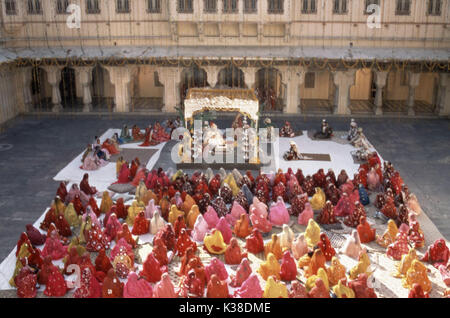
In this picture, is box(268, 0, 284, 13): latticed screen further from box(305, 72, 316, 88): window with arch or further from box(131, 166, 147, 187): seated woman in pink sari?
box(131, 166, 147, 187): seated woman in pink sari

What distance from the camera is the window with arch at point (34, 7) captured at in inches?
1118

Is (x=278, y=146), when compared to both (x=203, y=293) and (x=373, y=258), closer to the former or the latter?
(x=373, y=258)

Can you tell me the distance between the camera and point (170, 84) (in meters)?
28.9

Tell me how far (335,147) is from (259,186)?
26.7 feet

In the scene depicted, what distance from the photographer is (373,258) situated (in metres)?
13.2

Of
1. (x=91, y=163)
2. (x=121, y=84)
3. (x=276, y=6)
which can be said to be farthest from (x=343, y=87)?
(x=91, y=163)

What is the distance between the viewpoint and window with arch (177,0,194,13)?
27.2m

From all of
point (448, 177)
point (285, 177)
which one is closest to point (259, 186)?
point (285, 177)

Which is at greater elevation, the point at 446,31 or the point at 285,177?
the point at 446,31

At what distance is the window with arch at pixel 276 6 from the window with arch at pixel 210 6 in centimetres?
295

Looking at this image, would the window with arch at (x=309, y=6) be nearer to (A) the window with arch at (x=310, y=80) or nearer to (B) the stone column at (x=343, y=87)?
(B) the stone column at (x=343, y=87)

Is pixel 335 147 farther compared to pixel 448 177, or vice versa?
pixel 335 147

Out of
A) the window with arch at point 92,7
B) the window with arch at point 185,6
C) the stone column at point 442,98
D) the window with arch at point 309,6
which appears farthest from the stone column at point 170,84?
the stone column at point 442,98

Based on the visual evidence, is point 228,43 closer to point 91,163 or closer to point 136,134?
point 136,134
